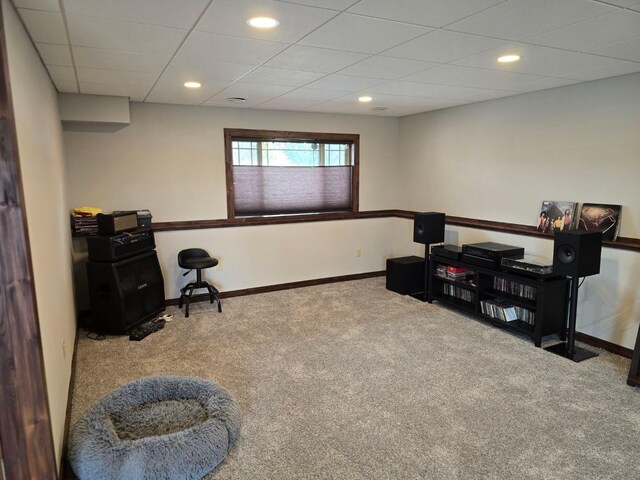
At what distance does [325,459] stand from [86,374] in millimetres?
2038

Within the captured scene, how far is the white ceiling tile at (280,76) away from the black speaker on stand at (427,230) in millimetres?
2169

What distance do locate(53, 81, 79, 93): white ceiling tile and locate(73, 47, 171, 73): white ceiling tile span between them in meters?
0.75

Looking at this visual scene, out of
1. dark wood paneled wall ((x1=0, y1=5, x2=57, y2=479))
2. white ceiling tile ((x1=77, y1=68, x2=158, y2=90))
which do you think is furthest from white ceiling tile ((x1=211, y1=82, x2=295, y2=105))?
dark wood paneled wall ((x1=0, y1=5, x2=57, y2=479))

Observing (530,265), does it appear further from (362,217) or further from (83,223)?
(83,223)

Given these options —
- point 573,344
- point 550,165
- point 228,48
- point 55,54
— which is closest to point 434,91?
point 550,165

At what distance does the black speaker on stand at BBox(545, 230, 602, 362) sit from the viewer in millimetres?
3270

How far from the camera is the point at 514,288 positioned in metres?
4.06

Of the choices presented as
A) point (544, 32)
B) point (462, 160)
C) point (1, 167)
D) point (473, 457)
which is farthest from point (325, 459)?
point (462, 160)

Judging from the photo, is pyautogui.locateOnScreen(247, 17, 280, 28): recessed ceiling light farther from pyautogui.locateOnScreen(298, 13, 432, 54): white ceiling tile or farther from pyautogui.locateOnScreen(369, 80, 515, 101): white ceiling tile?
pyautogui.locateOnScreen(369, 80, 515, 101): white ceiling tile

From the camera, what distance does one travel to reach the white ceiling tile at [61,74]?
2.97 m

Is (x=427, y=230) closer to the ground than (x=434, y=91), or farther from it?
closer to the ground

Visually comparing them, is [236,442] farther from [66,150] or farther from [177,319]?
[66,150]

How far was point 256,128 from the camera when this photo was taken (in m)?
5.03

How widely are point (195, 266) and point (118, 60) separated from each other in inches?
86.4
